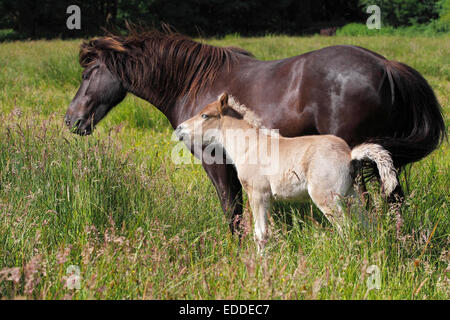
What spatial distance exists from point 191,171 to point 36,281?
3.00m

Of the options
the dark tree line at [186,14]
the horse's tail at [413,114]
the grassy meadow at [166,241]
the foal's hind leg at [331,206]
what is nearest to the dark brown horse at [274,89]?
the horse's tail at [413,114]

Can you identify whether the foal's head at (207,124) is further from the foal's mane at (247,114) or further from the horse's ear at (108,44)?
the horse's ear at (108,44)

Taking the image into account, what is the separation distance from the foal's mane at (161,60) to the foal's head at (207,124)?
0.68 meters

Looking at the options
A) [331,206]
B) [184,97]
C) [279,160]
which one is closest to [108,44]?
[184,97]

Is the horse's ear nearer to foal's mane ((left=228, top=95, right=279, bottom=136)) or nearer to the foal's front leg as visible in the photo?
foal's mane ((left=228, top=95, right=279, bottom=136))

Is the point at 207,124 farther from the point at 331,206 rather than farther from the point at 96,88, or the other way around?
the point at 96,88

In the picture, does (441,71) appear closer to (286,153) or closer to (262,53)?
(262,53)

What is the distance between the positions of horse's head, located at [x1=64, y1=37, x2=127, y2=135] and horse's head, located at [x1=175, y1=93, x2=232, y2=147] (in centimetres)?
118

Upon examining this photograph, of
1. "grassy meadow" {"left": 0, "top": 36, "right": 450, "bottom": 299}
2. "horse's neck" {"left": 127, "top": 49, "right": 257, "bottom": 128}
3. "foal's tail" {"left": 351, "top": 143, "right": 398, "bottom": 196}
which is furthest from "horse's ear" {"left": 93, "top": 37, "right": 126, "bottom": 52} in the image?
"foal's tail" {"left": 351, "top": 143, "right": 398, "bottom": 196}

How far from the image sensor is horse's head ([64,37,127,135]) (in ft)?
15.6

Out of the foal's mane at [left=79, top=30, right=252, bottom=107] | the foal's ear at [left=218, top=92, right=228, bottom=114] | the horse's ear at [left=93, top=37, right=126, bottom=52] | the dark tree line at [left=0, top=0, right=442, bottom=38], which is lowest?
the foal's ear at [left=218, top=92, right=228, bottom=114]

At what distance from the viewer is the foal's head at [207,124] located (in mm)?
3924

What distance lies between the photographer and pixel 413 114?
384 cm

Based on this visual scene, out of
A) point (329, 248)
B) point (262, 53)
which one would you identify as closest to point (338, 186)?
point (329, 248)
